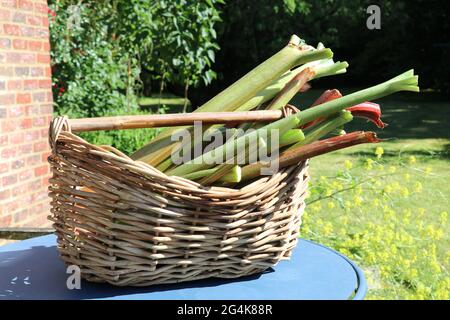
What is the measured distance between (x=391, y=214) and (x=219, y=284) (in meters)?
2.09

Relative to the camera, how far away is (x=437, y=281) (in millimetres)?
3418

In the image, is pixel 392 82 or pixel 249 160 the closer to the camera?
pixel 249 160

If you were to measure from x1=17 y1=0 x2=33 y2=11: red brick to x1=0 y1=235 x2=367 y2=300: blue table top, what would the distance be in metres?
1.95

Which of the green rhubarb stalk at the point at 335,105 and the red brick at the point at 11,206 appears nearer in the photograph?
the green rhubarb stalk at the point at 335,105

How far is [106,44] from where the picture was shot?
665 centimetres

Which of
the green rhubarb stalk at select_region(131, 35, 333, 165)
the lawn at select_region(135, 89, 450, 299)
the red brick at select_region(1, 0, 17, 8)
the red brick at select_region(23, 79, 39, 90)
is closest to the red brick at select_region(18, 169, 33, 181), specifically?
the red brick at select_region(23, 79, 39, 90)

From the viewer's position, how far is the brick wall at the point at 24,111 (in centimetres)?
322

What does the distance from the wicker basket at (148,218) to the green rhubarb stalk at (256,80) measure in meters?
0.22

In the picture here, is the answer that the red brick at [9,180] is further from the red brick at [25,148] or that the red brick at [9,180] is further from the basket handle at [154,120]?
the basket handle at [154,120]

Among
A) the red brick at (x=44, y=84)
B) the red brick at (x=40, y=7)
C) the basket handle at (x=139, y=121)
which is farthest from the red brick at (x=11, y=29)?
the basket handle at (x=139, y=121)

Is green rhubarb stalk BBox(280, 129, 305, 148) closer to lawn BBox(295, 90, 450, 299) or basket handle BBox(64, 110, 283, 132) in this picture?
basket handle BBox(64, 110, 283, 132)

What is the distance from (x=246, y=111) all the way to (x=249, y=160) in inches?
6.0
